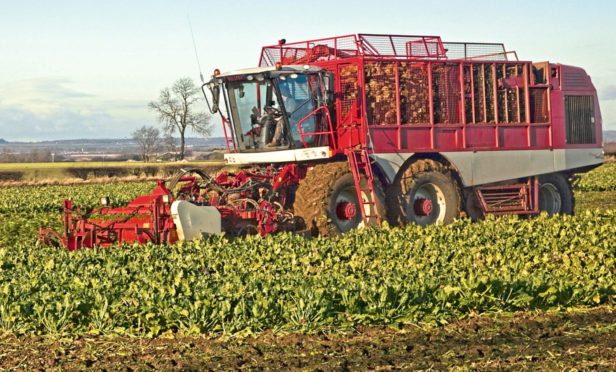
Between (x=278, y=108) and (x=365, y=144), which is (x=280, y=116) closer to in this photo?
(x=278, y=108)

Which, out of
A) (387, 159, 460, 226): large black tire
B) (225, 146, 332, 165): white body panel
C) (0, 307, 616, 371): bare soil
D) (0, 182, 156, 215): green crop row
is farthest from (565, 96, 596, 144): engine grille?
(0, 182, 156, 215): green crop row

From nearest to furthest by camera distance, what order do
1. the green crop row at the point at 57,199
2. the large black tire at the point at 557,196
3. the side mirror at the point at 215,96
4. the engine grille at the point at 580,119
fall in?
the side mirror at the point at 215,96 < the engine grille at the point at 580,119 < the large black tire at the point at 557,196 < the green crop row at the point at 57,199

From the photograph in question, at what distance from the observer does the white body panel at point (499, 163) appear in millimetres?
14125

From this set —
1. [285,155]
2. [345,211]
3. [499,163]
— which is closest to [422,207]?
[345,211]

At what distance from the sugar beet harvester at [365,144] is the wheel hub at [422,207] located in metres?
0.03

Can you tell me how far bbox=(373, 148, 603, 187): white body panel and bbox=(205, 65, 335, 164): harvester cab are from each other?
4.05 ft

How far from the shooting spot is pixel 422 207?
14508mm

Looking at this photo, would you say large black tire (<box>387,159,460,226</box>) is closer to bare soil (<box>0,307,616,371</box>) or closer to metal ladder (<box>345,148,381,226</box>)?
metal ladder (<box>345,148,381,226</box>)

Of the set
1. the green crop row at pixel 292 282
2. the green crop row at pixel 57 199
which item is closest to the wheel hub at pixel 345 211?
the green crop row at pixel 292 282

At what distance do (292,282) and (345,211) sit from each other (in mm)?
5519

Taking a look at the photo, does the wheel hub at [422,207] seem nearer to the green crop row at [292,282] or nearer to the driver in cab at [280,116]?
the driver in cab at [280,116]

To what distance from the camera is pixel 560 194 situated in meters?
17.1

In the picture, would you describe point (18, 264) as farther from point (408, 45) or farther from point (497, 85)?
point (497, 85)

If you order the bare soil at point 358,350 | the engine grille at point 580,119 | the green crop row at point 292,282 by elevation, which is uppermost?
the engine grille at point 580,119
